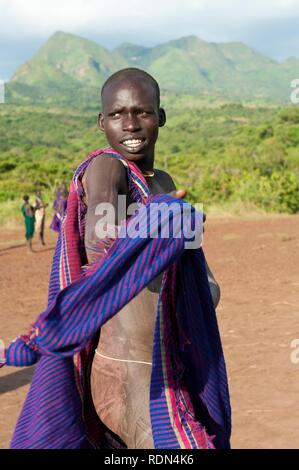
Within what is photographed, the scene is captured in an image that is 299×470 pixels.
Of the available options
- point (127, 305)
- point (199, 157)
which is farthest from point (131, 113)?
point (199, 157)

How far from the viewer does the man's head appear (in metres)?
1.87

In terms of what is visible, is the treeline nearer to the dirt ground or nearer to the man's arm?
the dirt ground

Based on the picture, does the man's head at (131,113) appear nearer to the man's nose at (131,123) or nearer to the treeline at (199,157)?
the man's nose at (131,123)

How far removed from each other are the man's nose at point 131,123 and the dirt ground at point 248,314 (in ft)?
9.22

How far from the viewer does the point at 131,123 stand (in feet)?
6.11

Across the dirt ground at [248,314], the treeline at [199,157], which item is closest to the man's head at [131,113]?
the dirt ground at [248,314]

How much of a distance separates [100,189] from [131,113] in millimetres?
271

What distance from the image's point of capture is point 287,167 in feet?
86.3

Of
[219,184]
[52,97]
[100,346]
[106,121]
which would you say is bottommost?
[100,346]

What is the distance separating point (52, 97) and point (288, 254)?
16410 centimetres

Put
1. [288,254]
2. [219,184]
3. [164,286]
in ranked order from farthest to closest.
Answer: [219,184] < [288,254] < [164,286]

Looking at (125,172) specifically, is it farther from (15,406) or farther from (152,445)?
(15,406)

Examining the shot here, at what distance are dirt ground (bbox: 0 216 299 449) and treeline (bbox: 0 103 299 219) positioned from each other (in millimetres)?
2653

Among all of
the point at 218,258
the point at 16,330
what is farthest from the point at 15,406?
the point at 218,258
